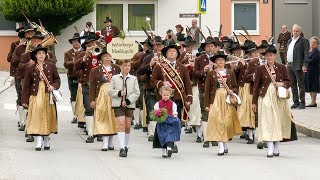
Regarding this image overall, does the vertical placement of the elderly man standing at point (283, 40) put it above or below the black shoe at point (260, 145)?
above

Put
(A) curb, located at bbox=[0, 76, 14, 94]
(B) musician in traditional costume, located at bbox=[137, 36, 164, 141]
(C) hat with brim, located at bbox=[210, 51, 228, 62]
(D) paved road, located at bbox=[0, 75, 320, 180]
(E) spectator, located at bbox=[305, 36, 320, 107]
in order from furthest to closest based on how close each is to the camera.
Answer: (A) curb, located at bbox=[0, 76, 14, 94]
(E) spectator, located at bbox=[305, 36, 320, 107]
(B) musician in traditional costume, located at bbox=[137, 36, 164, 141]
(C) hat with brim, located at bbox=[210, 51, 228, 62]
(D) paved road, located at bbox=[0, 75, 320, 180]

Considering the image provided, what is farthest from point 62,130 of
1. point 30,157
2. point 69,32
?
point 69,32

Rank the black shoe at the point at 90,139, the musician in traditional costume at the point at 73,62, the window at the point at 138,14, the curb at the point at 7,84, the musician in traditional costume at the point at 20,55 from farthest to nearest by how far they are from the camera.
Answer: the window at the point at 138,14 → the curb at the point at 7,84 → the musician in traditional costume at the point at 73,62 → the musician in traditional costume at the point at 20,55 → the black shoe at the point at 90,139

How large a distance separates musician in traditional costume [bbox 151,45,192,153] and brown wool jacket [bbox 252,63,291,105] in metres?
1.30

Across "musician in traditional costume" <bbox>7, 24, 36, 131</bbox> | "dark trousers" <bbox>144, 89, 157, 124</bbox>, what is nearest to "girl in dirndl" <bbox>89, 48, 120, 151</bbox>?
"dark trousers" <bbox>144, 89, 157, 124</bbox>

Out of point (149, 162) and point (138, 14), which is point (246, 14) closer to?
point (138, 14)

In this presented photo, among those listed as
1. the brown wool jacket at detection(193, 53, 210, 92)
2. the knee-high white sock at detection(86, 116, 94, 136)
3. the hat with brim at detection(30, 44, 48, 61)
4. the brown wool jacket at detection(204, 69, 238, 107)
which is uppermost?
the hat with brim at detection(30, 44, 48, 61)

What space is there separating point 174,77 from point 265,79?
176 centimetres

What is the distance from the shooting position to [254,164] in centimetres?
1588

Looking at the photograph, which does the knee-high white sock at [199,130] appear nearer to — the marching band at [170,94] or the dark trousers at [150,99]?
the marching band at [170,94]

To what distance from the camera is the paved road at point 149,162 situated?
14.5 m

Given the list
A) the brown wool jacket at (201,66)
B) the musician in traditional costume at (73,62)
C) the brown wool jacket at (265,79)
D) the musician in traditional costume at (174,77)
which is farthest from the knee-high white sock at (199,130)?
the musician in traditional costume at (73,62)

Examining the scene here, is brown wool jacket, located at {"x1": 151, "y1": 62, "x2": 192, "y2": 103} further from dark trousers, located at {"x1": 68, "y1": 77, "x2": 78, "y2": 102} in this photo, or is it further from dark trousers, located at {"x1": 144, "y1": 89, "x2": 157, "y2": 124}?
dark trousers, located at {"x1": 68, "y1": 77, "x2": 78, "y2": 102}

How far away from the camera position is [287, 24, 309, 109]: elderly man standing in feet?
82.3
